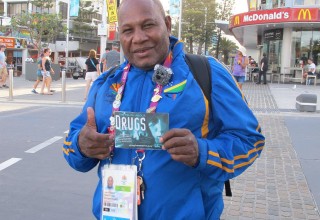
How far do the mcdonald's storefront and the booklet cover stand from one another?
23169 millimetres

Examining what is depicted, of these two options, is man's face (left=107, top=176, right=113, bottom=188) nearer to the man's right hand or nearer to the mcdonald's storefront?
the man's right hand

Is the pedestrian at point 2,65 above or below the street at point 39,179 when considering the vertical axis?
above

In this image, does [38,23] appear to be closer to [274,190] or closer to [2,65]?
[2,65]

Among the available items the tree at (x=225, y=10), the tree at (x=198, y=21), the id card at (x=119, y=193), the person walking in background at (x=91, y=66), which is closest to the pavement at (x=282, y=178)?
the id card at (x=119, y=193)

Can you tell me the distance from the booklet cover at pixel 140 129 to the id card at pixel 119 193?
Answer: 14cm

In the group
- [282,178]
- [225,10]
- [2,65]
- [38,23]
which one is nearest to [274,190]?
[282,178]

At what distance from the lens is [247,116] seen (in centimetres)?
186

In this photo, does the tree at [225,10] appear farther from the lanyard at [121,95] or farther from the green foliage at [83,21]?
the lanyard at [121,95]

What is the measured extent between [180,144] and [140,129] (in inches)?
7.1

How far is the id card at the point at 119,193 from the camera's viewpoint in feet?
5.66

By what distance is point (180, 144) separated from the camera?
1568mm

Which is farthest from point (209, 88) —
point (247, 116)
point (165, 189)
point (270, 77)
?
point (270, 77)

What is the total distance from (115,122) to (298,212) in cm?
339

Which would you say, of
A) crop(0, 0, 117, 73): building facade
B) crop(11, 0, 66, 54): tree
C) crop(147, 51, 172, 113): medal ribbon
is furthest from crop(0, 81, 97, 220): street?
crop(0, 0, 117, 73): building facade
